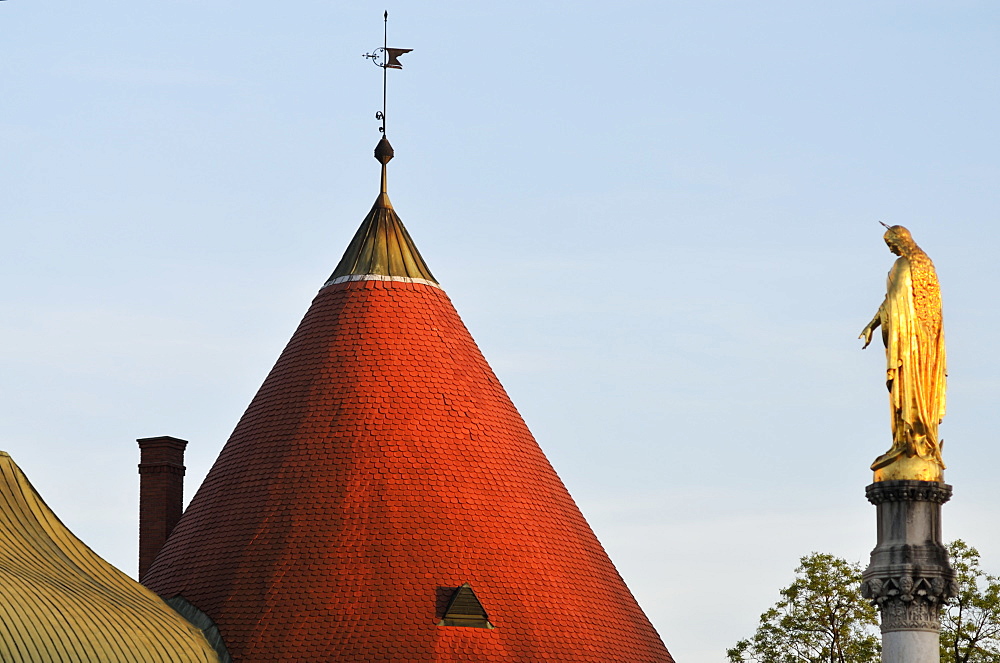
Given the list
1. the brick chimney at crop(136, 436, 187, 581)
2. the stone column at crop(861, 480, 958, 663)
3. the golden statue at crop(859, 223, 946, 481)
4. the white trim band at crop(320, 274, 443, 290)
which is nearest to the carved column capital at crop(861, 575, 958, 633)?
the stone column at crop(861, 480, 958, 663)

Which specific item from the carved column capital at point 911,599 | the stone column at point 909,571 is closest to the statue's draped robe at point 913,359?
the stone column at point 909,571

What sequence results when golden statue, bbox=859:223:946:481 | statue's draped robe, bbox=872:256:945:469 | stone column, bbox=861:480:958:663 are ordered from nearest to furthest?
stone column, bbox=861:480:958:663 < golden statue, bbox=859:223:946:481 < statue's draped robe, bbox=872:256:945:469

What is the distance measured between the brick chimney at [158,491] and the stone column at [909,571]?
1741 cm

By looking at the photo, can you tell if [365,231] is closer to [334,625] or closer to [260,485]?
[260,485]

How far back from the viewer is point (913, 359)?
878 inches

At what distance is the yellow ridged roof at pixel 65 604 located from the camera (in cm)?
2689

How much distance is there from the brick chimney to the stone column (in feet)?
57.1

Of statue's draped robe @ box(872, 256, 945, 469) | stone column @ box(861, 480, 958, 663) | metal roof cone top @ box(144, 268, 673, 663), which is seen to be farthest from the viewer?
metal roof cone top @ box(144, 268, 673, 663)

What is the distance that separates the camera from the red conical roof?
100ft

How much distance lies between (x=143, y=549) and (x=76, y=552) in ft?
17.8

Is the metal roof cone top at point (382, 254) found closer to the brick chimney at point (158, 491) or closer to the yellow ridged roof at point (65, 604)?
the brick chimney at point (158, 491)

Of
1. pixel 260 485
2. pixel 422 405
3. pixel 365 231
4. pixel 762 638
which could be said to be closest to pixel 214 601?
pixel 260 485

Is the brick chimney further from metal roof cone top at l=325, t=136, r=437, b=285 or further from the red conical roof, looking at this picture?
metal roof cone top at l=325, t=136, r=437, b=285

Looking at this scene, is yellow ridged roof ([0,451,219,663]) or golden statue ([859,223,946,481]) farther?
yellow ridged roof ([0,451,219,663])
